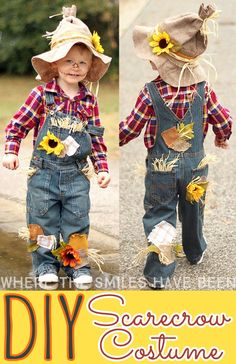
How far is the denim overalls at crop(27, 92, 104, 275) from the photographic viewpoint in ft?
9.35

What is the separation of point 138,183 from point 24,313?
164 centimetres

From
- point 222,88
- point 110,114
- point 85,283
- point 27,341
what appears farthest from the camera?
point 222,88

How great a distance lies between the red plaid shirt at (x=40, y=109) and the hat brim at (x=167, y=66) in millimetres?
270

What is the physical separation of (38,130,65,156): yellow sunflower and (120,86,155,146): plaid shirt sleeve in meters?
0.29

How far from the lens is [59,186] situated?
2.89 meters

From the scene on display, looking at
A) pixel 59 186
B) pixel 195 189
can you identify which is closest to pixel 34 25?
pixel 59 186

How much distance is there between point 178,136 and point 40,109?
0.54 m

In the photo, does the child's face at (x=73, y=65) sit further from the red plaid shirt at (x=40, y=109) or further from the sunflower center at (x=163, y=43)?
the sunflower center at (x=163, y=43)

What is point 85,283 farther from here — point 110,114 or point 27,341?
point 110,114

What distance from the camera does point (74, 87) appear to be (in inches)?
114

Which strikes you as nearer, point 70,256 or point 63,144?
point 63,144

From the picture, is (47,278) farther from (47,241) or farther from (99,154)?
(99,154)

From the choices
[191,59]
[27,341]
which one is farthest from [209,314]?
[191,59]

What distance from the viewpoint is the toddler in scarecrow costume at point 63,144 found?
2.84 metres
